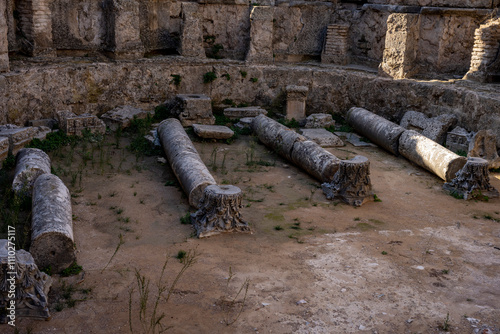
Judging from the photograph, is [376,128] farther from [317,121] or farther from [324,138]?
[317,121]

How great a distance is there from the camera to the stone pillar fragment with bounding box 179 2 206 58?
13562 millimetres

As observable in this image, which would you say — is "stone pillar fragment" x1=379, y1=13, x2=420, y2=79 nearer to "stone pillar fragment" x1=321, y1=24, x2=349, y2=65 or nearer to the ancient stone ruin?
the ancient stone ruin

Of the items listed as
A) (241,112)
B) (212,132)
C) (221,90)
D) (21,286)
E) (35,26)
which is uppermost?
(35,26)

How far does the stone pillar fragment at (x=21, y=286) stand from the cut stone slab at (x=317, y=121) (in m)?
8.37

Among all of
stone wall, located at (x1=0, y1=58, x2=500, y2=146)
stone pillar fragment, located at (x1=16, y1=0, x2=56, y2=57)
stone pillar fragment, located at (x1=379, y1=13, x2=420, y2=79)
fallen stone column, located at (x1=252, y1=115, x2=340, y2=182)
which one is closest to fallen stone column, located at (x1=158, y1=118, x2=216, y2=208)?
fallen stone column, located at (x1=252, y1=115, x2=340, y2=182)

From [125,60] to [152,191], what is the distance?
5398 mm

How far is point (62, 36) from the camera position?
41.3ft

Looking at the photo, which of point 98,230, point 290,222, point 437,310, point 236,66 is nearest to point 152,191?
point 98,230

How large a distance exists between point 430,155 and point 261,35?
20.5 feet

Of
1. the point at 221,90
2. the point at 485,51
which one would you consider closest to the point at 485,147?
the point at 485,51

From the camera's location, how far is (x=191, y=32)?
13.7 m

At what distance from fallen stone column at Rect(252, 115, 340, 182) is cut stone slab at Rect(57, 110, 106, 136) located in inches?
136

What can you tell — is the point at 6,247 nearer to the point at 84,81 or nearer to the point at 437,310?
the point at 437,310

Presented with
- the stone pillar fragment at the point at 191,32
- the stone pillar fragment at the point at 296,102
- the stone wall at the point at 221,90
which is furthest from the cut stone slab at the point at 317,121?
the stone pillar fragment at the point at 191,32
